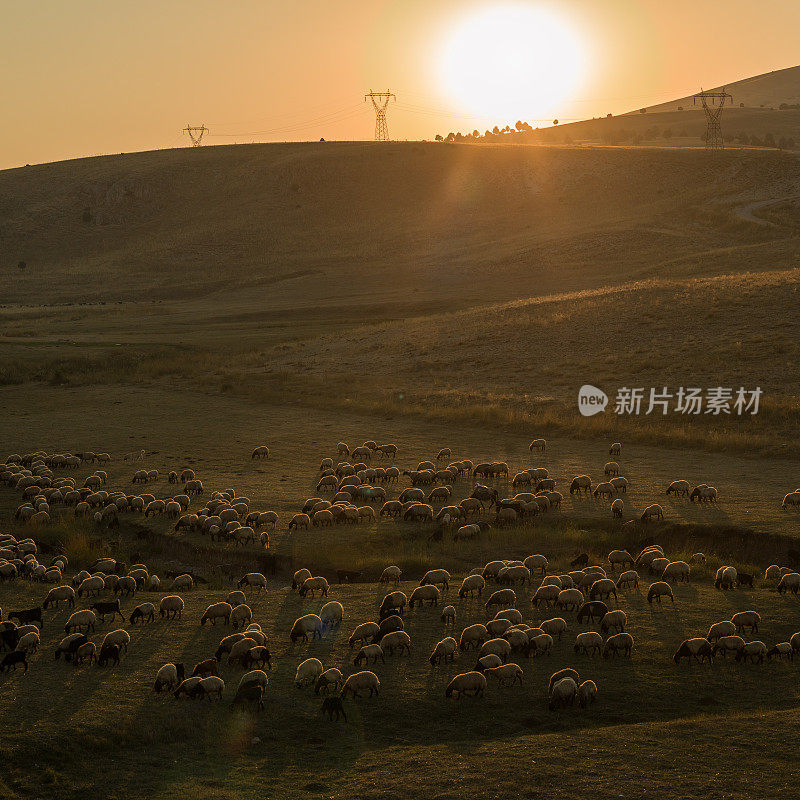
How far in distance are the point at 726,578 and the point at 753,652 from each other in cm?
418

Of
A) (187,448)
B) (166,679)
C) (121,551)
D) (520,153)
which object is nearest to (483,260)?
(520,153)

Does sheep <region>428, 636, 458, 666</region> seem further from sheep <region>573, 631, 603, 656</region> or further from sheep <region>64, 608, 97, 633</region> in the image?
sheep <region>64, 608, 97, 633</region>

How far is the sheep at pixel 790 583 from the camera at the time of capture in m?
18.2

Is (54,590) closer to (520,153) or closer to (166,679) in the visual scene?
(166,679)

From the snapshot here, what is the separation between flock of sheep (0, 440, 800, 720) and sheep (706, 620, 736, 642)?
21 mm

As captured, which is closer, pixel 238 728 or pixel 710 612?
pixel 238 728

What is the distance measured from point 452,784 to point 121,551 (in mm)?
14234

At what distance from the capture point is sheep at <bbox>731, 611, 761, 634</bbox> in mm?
16203

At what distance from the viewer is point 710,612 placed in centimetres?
1745

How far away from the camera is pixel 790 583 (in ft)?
59.9

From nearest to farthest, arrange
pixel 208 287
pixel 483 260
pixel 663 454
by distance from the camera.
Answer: pixel 663 454 → pixel 483 260 → pixel 208 287

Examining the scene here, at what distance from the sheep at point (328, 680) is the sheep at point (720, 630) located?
6248 mm

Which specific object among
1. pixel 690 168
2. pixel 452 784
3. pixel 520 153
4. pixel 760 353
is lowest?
pixel 452 784

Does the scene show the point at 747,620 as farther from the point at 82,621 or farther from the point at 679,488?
the point at 82,621
